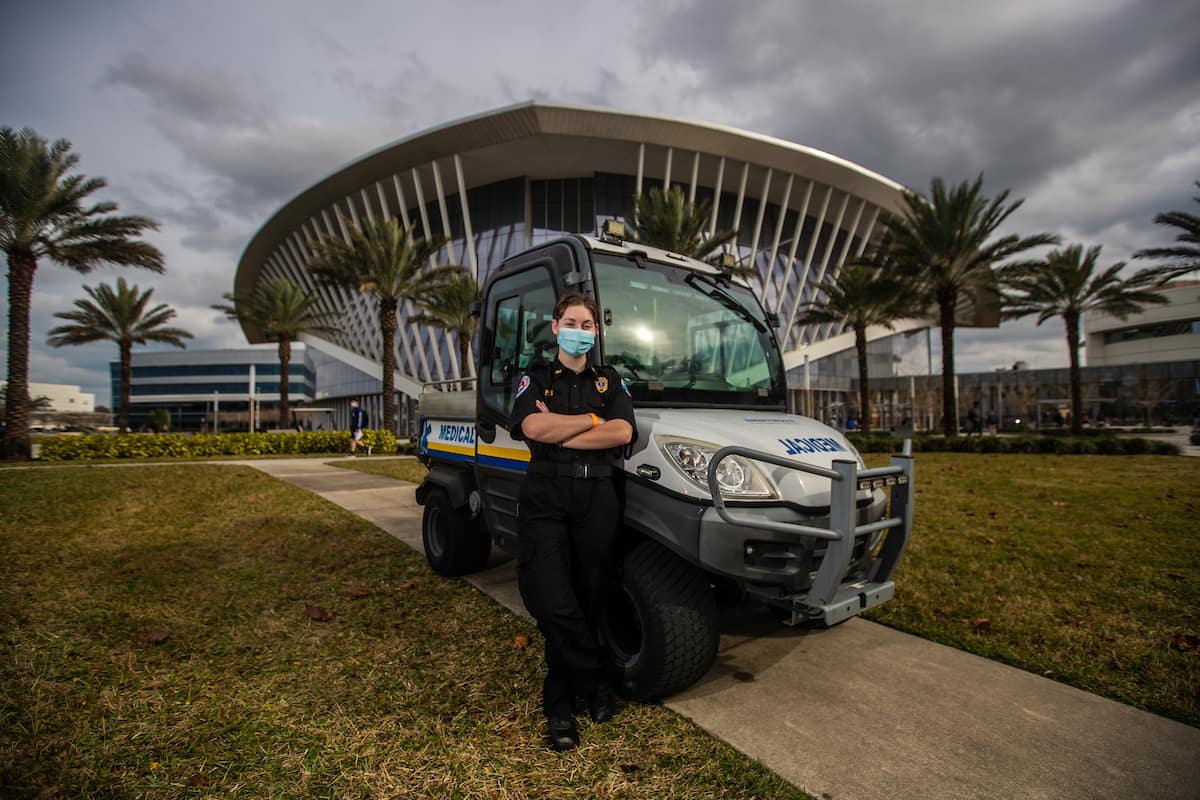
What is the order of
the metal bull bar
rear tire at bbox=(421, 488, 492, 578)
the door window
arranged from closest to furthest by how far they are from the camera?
the metal bull bar < the door window < rear tire at bbox=(421, 488, 492, 578)

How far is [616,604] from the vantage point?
3.29 meters

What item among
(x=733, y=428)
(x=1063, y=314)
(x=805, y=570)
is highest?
(x=1063, y=314)

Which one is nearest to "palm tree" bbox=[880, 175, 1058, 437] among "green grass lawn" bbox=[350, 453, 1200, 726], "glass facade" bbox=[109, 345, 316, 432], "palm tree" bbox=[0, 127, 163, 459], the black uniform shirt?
"green grass lawn" bbox=[350, 453, 1200, 726]

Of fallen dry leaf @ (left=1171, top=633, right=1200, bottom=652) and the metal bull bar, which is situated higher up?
the metal bull bar

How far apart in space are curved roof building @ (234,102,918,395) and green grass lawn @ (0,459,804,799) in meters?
29.2

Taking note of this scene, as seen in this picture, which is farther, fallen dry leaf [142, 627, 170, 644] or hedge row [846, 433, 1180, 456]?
hedge row [846, 433, 1180, 456]

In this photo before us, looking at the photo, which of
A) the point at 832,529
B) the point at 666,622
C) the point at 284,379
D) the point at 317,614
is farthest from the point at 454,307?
the point at 832,529

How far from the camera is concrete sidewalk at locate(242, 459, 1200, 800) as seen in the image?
94.4 inches

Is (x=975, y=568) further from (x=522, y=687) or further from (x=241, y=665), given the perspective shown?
(x=241, y=665)

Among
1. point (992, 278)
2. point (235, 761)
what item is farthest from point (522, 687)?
point (992, 278)

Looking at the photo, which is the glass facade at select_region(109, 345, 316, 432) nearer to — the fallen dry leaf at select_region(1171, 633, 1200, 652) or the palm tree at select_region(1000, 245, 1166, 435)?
the palm tree at select_region(1000, 245, 1166, 435)

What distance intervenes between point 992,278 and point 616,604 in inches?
972

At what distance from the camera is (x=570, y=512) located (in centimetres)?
273

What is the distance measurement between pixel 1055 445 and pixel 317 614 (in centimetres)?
2183
